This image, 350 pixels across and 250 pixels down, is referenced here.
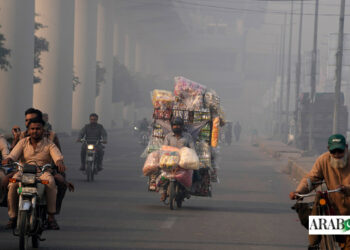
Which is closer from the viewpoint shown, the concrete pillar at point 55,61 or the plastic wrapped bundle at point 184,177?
the plastic wrapped bundle at point 184,177

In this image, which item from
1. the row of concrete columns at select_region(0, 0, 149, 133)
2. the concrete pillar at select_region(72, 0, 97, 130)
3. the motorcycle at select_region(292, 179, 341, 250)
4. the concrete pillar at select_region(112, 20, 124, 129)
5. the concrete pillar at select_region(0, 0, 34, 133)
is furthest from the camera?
the concrete pillar at select_region(112, 20, 124, 129)

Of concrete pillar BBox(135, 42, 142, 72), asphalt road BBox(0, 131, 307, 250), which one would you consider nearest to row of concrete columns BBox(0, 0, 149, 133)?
asphalt road BBox(0, 131, 307, 250)

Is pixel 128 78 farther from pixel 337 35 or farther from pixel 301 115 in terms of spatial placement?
pixel 337 35

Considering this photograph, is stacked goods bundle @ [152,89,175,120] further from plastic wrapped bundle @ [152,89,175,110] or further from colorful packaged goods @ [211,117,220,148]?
colorful packaged goods @ [211,117,220,148]

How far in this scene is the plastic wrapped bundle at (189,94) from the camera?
57.7 feet

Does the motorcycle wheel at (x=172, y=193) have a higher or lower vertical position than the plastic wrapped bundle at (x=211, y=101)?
lower

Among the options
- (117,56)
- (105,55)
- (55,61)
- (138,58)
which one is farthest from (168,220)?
(138,58)

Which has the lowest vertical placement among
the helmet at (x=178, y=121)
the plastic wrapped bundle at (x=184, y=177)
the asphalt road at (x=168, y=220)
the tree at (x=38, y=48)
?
the asphalt road at (x=168, y=220)

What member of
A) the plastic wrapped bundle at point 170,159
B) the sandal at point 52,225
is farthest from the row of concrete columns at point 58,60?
the sandal at point 52,225

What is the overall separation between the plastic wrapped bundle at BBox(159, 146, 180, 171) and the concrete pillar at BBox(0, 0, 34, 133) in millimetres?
27179

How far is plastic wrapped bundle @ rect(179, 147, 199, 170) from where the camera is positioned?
612 inches

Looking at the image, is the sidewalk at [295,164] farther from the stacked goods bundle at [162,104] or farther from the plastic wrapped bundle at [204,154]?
the plastic wrapped bundle at [204,154]

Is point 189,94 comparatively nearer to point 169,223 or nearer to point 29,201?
point 169,223

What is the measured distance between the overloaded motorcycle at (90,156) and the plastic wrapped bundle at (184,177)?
6.39 meters
